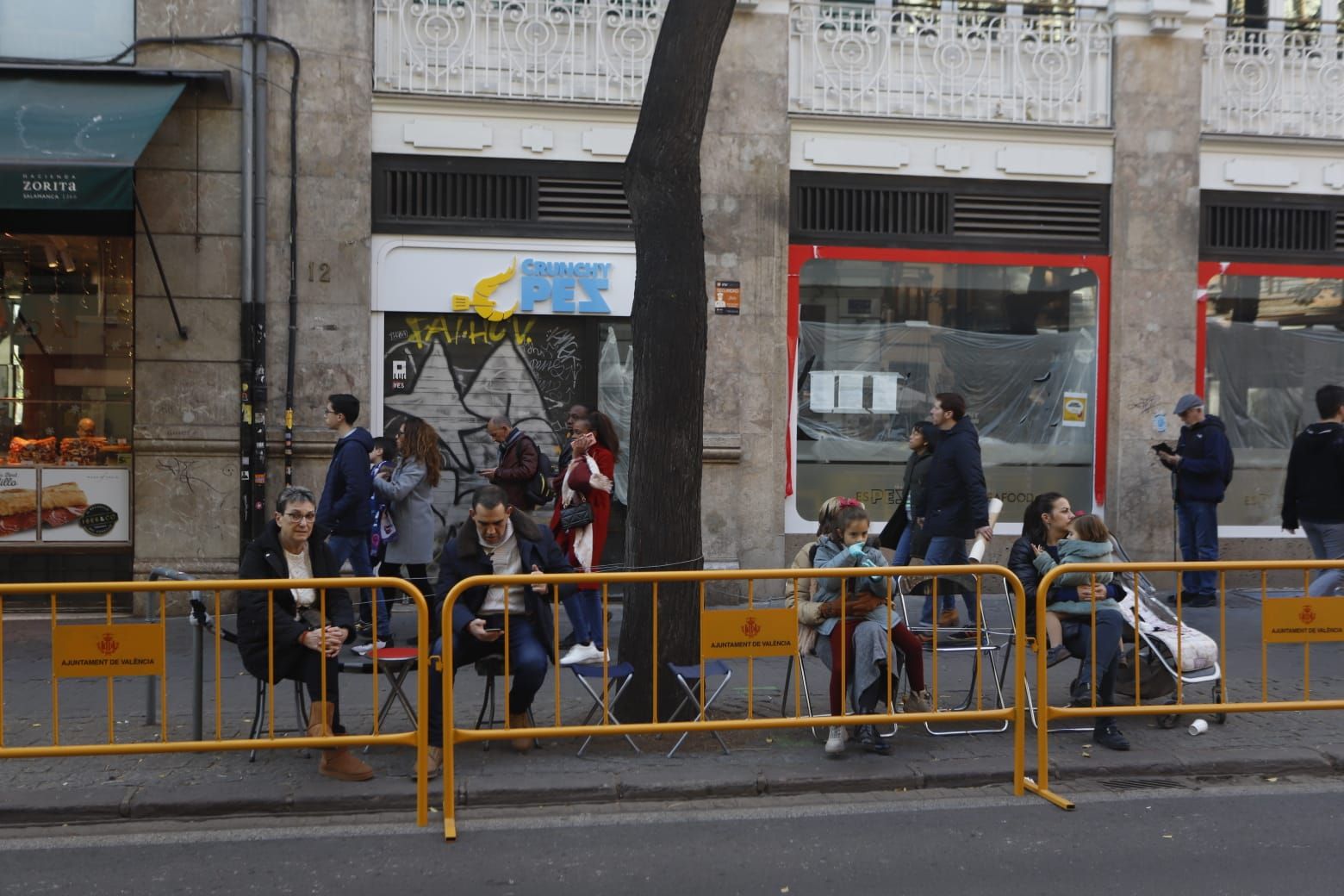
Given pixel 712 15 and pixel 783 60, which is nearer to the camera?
pixel 712 15

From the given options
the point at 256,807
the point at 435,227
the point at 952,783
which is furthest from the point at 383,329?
the point at 952,783

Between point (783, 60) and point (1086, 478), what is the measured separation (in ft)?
16.6

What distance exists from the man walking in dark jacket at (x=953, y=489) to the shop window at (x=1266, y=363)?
4.41 meters

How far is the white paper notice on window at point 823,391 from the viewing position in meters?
11.9

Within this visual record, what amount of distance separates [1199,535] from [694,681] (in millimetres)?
6108

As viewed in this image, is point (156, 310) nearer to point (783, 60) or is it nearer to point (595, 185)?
point (595, 185)

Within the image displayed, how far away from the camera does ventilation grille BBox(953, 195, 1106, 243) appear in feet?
39.2

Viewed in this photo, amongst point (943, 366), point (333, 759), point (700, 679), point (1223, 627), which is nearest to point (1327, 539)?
point (943, 366)

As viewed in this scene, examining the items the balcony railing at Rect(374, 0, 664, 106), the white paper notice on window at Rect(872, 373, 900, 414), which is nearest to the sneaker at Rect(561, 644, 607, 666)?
the white paper notice on window at Rect(872, 373, 900, 414)

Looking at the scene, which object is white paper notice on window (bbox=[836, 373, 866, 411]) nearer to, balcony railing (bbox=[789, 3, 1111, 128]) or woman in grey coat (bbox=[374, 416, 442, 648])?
balcony railing (bbox=[789, 3, 1111, 128])

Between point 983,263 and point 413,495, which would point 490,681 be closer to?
point 413,495

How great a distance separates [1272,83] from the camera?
1235cm

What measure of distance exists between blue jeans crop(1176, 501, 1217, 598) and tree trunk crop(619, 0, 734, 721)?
231 inches

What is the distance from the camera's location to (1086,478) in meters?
12.3
